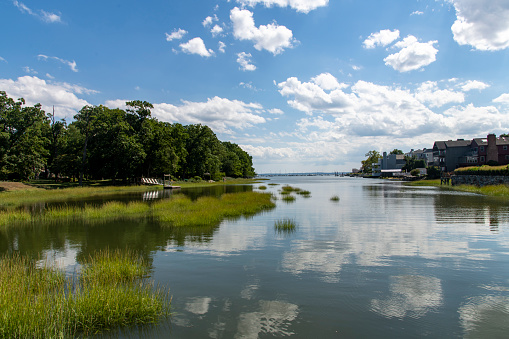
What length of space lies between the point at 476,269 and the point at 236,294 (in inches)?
421

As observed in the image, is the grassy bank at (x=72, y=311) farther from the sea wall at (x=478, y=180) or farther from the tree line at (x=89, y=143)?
the sea wall at (x=478, y=180)

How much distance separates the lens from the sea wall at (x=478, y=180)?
61.8m

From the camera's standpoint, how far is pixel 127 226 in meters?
22.8

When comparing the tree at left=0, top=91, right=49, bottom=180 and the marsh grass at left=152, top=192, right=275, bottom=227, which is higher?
the tree at left=0, top=91, right=49, bottom=180

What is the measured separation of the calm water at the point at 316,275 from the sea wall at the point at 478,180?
160 ft

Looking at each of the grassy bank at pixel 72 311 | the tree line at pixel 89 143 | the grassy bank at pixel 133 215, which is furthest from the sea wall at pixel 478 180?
the tree line at pixel 89 143

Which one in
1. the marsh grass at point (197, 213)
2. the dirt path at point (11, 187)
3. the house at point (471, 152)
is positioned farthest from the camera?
the house at point (471, 152)

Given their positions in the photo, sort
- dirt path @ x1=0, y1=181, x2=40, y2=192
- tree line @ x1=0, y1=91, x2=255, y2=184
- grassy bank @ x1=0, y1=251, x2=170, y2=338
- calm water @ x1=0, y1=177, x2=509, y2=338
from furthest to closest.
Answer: tree line @ x1=0, y1=91, x2=255, y2=184 < dirt path @ x1=0, y1=181, x2=40, y2=192 < calm water @ x1=0, y1=177, x2=509, y2=338 < grassy bank @ x1=0, y1=251, x2=170, y2=338

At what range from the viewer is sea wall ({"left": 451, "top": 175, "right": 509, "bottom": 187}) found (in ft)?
203

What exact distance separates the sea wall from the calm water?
48906 millimetres

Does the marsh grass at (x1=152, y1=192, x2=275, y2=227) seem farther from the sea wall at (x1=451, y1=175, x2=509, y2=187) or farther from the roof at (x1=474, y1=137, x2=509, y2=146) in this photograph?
the roof at (x1=474, y1=137, x2=509, y2=146)

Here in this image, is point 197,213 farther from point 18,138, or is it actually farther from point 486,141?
point 486,141

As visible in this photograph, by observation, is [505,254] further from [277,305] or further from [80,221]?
[80,221]

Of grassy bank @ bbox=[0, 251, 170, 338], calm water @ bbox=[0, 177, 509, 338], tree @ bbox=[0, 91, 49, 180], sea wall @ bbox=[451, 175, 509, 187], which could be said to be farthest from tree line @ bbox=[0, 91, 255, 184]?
sea wall @ bbox=[451, 175, 509, 187]
